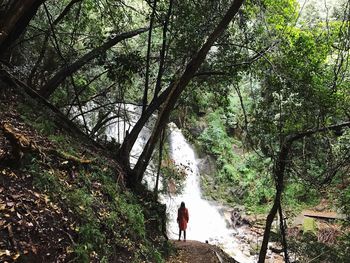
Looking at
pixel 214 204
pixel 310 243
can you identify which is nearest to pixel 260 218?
pixel 214 204

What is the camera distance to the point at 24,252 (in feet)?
11.2

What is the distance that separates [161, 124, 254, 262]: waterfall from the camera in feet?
54.9

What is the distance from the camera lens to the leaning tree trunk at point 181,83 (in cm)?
605

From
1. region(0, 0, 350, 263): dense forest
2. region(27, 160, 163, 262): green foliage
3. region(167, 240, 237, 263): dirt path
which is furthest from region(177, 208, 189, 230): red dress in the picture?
region(27, 160, 163, 262): green foliage

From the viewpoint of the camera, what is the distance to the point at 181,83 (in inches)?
290

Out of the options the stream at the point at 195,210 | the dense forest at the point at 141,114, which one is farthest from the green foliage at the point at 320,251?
the stream at the point at 195,210

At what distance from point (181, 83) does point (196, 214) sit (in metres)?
13.4

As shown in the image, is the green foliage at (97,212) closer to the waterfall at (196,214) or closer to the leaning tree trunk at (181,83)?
the leaning tree trunk at (181,83)

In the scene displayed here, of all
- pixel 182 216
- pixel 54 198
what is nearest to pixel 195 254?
pixel 182 216

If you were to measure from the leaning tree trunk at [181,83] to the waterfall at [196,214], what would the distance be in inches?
253

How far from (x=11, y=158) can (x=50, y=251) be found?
1.24 meters

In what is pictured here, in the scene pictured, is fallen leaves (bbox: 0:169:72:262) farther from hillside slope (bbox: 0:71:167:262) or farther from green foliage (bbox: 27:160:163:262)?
green foliage (bbox: 27:160:163:262)

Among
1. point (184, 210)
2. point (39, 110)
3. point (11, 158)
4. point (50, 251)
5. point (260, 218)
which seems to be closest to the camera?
point (50, 251)

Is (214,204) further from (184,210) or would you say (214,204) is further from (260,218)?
(184,210)
